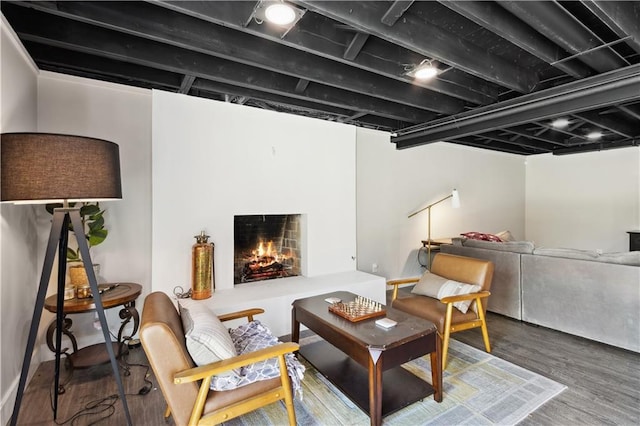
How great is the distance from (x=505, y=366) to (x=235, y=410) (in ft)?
7.61

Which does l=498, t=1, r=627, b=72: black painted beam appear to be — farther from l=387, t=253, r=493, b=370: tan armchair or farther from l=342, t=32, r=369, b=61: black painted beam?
l=387, t=253, r=493, b=370: tan armchair

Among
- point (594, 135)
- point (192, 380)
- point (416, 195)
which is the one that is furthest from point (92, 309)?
point (594, 135)

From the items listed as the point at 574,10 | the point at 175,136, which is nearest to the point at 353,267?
the point at 175,136

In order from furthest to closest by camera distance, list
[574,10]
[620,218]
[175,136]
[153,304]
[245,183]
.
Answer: [620,218], [245,183], [175,136], [574,10], [153,304]

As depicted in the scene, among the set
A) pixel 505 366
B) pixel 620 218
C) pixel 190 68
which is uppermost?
pixel 190 68

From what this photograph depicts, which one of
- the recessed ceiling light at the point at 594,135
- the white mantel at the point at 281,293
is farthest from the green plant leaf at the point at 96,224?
the recessed ceiling light at the point at 594,135

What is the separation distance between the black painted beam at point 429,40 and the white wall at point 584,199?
4.77 metres

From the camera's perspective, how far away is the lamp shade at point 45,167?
1676 mm

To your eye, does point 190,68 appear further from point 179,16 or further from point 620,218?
point 620,218

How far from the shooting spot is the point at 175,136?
3291 mm

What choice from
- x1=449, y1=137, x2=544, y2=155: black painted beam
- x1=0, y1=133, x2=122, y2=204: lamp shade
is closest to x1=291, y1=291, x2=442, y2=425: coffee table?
x1=0, y1=133, x2=122, y2=204: lamp shade

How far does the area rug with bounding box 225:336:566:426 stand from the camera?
6.77 ft

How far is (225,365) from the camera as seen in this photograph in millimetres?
1623

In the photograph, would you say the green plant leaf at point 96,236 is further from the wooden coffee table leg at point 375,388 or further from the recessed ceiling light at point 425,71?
the recessed ceiling light at point 425,71
